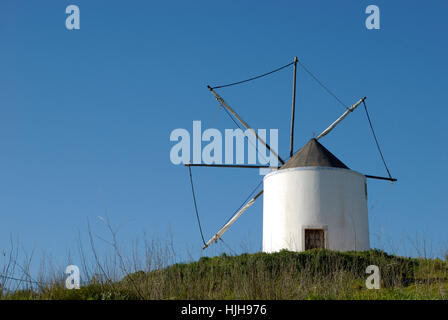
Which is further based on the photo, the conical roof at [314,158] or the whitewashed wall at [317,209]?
the conical roof at [314,158]

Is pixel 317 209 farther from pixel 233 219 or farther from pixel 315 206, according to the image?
pixel 233 219

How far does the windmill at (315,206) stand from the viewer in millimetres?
17188

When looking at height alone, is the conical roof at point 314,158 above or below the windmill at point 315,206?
above

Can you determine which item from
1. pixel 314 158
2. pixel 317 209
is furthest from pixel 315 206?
pixel 314 158

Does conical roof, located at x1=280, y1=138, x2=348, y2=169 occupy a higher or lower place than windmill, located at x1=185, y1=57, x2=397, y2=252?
higher

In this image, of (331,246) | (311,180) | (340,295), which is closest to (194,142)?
(311,180)

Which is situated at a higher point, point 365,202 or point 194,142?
point 194,142

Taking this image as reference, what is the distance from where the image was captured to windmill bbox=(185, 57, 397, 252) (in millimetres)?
17188

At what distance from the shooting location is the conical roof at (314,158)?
706 inches

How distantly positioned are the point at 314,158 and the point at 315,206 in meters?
1.83

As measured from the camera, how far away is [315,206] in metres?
17.2
